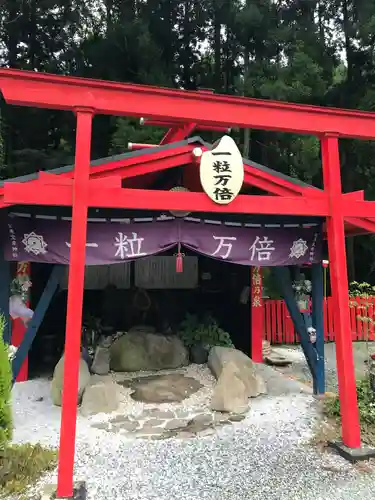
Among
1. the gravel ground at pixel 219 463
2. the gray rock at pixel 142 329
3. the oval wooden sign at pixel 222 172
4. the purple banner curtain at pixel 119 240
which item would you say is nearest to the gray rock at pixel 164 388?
the gray rock at pixel 142 329

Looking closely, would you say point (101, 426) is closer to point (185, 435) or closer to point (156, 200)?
point (185, 435)

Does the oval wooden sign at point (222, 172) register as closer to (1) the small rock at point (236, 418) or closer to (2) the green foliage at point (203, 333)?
(1) the small rock at point (236, 418)

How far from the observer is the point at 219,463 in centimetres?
464

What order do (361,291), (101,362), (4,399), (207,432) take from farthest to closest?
(361,291), (101,362), (207,432), (4,399)

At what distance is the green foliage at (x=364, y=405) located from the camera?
18.4ft

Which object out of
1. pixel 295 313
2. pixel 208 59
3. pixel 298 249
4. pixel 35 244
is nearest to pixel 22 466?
pixel 35 244

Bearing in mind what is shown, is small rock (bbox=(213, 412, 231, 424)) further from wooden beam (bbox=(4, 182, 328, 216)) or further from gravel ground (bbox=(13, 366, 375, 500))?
wooden beam (bbox=(4, 182, 328, 216))

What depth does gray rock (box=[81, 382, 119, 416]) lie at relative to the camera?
621 cm

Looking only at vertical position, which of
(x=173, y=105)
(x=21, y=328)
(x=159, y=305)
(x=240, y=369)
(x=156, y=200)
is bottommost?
(x=240, y=369)

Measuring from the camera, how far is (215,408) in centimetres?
636

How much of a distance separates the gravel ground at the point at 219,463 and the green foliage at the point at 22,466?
350mm

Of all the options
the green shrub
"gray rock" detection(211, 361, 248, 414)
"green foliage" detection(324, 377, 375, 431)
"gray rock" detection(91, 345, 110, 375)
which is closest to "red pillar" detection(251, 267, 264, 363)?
"gray rock" detection(211, 361, 248, 414)

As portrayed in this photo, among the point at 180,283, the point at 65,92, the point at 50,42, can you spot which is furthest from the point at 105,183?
the point at 50,42

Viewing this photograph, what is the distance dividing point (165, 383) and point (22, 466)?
3.43 meters
